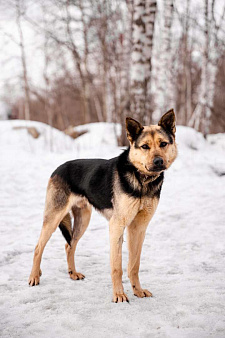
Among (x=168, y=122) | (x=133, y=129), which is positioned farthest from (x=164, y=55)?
(x=133, y=129)

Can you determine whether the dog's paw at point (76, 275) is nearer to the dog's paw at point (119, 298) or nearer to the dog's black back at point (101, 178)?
the dog's paw at point (119, 298)

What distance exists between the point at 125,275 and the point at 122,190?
49.1 inches

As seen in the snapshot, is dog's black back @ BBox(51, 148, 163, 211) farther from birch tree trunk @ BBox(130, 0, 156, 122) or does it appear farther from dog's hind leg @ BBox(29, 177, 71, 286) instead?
birch tree trunk @ BBox(130, 0, 156, 122)

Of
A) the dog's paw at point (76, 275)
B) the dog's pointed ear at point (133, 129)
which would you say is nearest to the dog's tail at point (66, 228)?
the dog's paw at point (76, 275)

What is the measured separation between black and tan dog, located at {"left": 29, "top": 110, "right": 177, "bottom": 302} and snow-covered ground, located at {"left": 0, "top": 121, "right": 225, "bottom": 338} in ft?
0.80

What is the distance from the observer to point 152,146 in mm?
2807

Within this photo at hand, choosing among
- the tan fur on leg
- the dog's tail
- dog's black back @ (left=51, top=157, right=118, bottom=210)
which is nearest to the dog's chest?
the tan fur on leg

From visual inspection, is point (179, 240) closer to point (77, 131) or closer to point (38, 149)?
point (38, 149)

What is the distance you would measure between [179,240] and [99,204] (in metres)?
1.84

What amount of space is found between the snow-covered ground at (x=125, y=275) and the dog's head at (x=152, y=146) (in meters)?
1.25

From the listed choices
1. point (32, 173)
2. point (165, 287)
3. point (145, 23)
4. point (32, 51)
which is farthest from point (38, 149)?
point (32, 51)

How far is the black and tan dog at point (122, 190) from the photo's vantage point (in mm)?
2854

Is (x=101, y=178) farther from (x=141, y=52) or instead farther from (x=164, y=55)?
(x=164, y=55)

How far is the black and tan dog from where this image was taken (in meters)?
2.85
